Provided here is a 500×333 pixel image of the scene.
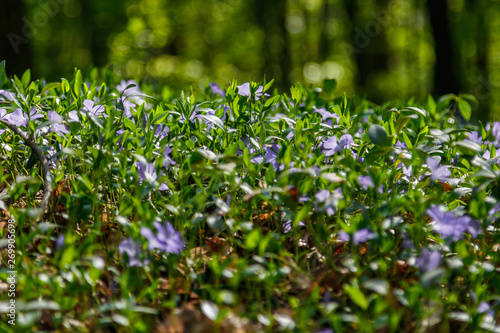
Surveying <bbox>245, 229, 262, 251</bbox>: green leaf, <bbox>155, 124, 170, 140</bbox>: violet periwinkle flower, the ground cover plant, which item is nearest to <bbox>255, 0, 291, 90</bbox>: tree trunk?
<bbox>155, 124, 170, 140</bbox>: violet periwinkle flower

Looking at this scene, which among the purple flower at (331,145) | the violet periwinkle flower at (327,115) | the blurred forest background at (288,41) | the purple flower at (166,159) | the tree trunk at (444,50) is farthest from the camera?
the blurred forest background at (288,41)

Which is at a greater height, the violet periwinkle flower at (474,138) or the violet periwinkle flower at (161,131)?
the violet periwinkle flower at (161,131)

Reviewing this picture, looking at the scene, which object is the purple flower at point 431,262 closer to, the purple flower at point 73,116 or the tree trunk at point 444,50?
the purple flower at point 73,116

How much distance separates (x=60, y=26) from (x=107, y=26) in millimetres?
2320

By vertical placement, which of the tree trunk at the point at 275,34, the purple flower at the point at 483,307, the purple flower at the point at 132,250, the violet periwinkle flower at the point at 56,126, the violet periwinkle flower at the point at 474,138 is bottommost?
the tree trunk at the point at 275,34

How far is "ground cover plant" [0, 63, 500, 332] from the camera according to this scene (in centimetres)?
132

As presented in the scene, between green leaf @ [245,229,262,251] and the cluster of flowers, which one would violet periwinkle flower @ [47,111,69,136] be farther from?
green leaf @ [245,229,262,251]

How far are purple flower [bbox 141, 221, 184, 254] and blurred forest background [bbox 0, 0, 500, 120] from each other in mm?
6487

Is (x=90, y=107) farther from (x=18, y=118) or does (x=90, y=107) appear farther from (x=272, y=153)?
(x=272, y=153)

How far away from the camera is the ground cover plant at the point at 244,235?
1315mm

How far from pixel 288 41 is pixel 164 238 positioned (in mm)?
18504

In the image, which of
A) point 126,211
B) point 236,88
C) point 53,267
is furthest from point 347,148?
point 53,267

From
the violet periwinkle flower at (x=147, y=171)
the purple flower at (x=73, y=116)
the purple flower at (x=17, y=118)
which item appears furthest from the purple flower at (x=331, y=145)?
the purple flower at (x=17, y=118)

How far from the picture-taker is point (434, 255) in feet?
4.25
